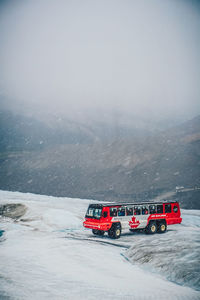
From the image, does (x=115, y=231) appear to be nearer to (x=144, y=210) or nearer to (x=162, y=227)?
(x=144, y=210)

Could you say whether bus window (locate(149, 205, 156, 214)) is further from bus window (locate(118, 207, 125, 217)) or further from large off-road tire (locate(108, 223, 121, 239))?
large off-road tire (locate(108, 223, 121, 239))

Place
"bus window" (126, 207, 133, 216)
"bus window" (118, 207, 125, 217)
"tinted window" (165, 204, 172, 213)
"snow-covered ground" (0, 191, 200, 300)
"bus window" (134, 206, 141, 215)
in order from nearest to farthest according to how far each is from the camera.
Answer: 1. "snow-covered ground" (0, 191, 200, 300)
2. "bus window" (118, 207, 125, 217)
3. "bus window" (126, 207, 133, 216)
4. "bus window" (134, 206, 141, 215)
5. "tinted window" (165, 204, 172, 213)

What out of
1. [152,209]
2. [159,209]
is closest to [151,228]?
[152,209]

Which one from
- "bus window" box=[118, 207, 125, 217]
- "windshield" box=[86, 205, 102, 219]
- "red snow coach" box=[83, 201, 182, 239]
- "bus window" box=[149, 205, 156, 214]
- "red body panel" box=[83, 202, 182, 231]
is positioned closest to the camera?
"red body panel" box=[83, 202, 182, 231]

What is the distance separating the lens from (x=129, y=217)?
22.2m

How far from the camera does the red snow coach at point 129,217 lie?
69.9ft

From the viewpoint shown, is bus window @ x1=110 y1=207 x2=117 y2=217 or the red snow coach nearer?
the red snow coach

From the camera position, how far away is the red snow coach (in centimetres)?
2130

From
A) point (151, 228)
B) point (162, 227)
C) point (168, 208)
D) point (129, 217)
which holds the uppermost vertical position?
point (168, 208)

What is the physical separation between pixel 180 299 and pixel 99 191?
208 ft

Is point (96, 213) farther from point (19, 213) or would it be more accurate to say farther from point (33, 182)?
point (33, 182)

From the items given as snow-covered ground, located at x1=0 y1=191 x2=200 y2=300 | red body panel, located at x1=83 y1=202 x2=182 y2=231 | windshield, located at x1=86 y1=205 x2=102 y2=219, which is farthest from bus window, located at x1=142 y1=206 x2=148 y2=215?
windshield, located at x1=86 y1=205 x2=102 y2=219

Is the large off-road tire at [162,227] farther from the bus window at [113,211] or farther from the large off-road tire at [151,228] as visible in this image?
the bus window at [113,211]

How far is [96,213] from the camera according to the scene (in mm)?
21703
